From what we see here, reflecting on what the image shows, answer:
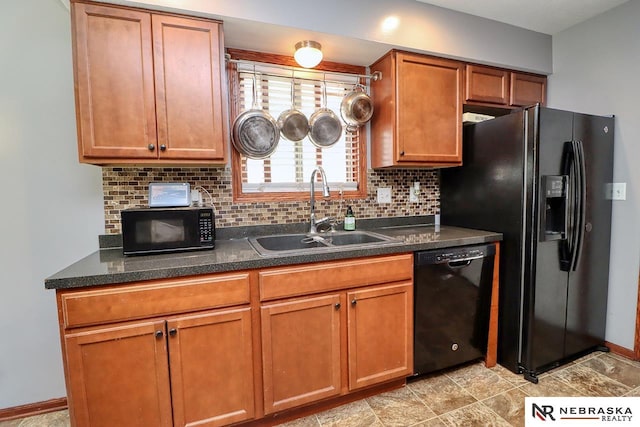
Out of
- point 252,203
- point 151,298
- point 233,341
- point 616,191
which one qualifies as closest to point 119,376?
point 151,298

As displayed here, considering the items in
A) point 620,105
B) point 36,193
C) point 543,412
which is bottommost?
point 543,412

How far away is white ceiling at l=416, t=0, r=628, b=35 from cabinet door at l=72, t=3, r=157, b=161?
1.70 m

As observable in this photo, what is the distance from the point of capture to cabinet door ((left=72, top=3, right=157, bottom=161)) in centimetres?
137

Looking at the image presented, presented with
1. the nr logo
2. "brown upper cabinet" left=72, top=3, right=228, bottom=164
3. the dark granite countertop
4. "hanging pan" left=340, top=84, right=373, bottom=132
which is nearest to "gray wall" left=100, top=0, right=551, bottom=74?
"brown upper cabinet" left=72, top=3, right=228, bottom=164

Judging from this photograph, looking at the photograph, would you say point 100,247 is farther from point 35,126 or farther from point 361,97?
point 361,97

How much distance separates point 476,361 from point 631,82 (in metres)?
2.13

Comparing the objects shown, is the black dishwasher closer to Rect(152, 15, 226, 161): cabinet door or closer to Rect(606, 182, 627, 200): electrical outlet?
Rect(606, 182, 627, 200): electrical outlet

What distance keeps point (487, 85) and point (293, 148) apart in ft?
4.90

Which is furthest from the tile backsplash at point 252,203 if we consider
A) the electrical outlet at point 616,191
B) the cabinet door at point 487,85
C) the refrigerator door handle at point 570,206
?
the electrical outlet at point 616,191

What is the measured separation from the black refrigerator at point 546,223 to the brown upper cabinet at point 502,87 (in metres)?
0.26

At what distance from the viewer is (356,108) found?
2.06 meters

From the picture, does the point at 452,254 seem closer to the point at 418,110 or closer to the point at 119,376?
the point at 418,110

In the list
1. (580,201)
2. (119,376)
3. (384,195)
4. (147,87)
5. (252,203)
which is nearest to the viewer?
(119,376)

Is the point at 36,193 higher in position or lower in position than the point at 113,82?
lower
